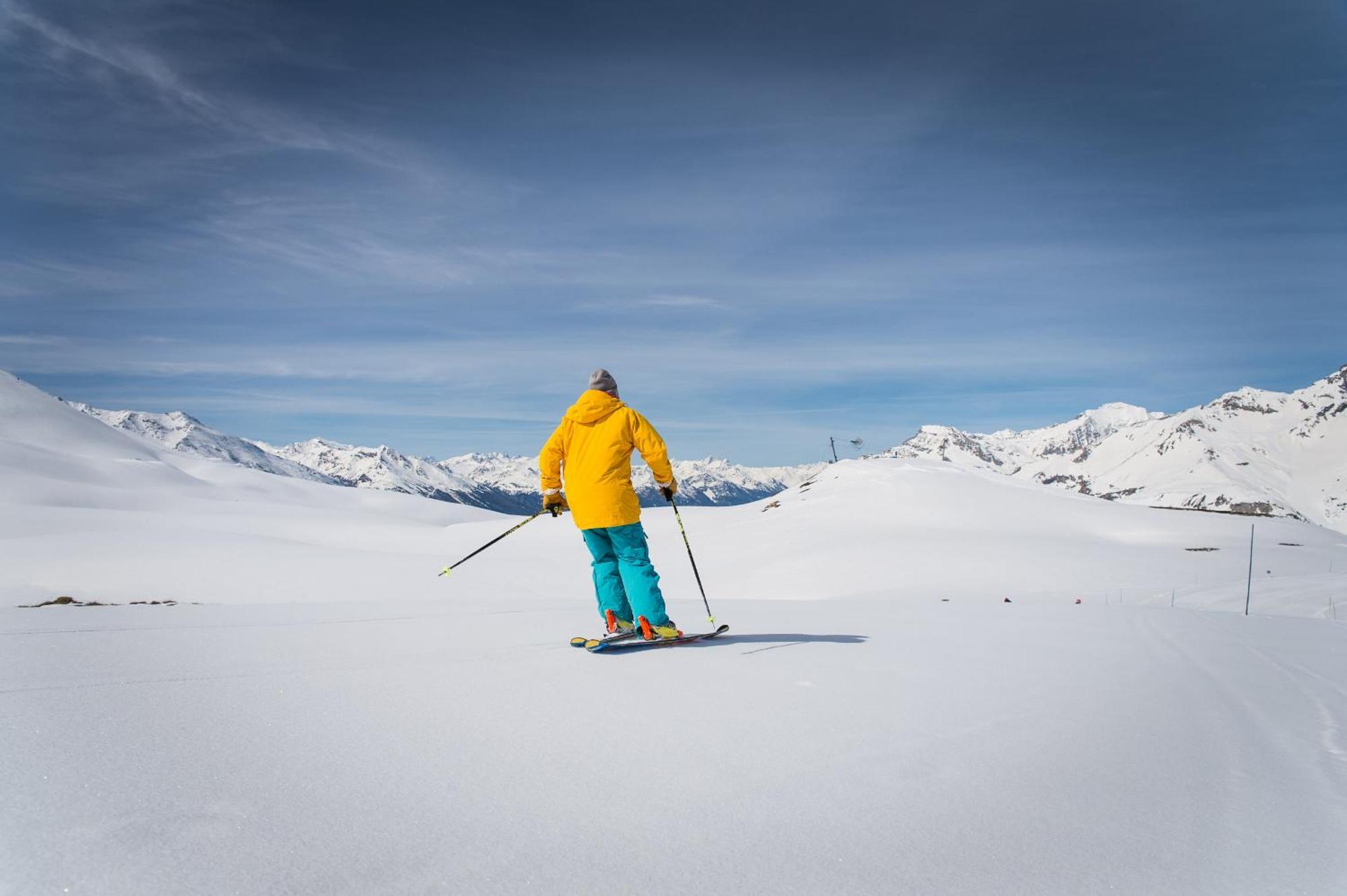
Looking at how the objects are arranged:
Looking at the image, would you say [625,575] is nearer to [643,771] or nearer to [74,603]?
[643,771]

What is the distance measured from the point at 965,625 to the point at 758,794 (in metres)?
7.03

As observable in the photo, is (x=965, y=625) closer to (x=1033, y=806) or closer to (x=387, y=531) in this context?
(x=1033, y=806)

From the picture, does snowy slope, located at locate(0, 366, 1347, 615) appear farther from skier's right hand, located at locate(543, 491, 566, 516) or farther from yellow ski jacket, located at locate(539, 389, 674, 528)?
yellow ski jacket, located at locate(539, 389, 674, 528)

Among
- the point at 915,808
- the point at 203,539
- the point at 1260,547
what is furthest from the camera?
the point at 1260,547

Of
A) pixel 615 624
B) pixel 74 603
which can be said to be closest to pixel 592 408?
pixel 615 624

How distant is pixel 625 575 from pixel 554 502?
3.66ft

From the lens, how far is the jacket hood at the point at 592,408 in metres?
7.52

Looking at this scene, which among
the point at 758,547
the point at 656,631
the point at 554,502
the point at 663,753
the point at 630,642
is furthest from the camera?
the point at 758,547

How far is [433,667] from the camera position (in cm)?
541

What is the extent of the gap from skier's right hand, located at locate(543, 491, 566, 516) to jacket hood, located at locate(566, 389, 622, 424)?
2.76 feet

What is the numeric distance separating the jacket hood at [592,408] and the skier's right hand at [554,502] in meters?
0.84

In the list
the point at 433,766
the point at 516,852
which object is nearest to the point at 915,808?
the point at 516,852

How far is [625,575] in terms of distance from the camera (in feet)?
24.3

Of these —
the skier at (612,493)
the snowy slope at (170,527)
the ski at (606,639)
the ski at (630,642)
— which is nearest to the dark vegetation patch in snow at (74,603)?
the snowy slope at (170,527)
